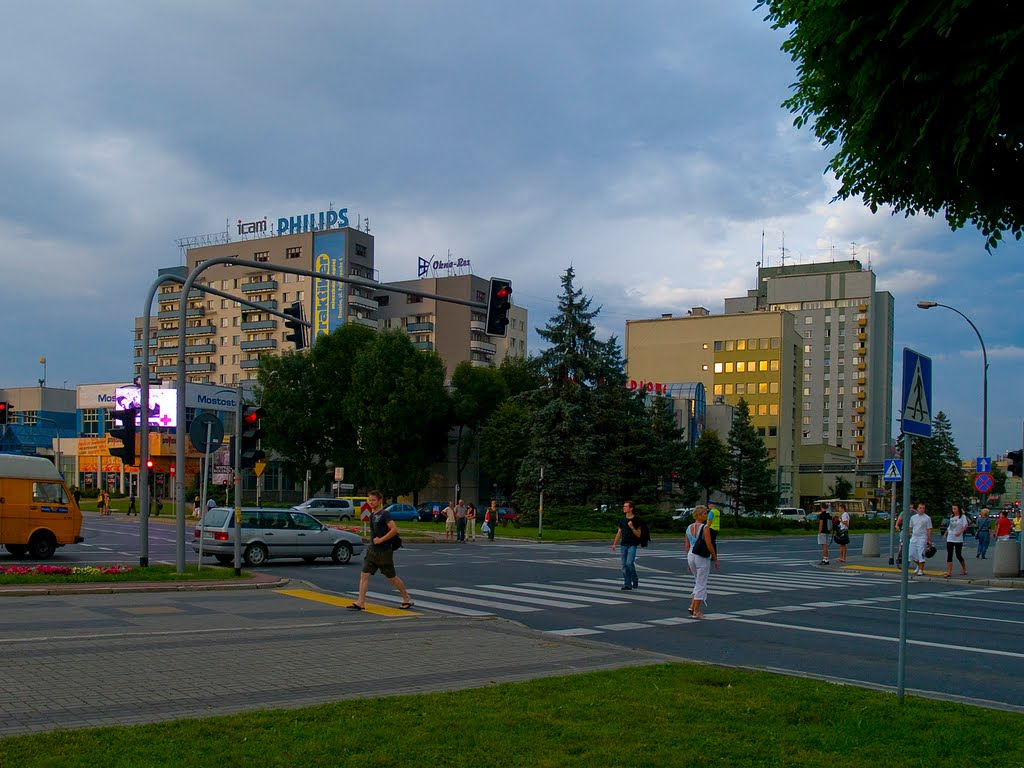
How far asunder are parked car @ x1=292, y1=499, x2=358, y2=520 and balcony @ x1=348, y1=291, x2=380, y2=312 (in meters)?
51.6

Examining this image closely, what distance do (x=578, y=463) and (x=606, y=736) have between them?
5011 cm

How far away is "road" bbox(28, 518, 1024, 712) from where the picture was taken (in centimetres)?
1129

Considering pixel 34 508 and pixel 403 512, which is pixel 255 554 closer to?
pixel 34 508

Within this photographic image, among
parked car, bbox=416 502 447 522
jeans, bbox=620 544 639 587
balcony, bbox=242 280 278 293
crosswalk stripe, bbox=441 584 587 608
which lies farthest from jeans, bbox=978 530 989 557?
balcony, bbox=242 280 278 293

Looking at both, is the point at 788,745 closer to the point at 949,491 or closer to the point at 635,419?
the point at 635,419

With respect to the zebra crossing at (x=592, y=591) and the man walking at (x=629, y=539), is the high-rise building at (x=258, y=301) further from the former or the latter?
the man walking at (x=629, y=539)

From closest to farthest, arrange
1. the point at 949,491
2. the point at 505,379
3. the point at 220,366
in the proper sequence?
the point at 505,379 → the point at 949,491 → the point at 220,366

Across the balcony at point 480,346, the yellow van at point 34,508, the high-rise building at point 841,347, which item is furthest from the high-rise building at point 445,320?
the yellow van at point 34,508

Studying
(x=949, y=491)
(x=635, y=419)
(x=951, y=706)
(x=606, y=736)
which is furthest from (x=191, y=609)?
(x=949, y=491)

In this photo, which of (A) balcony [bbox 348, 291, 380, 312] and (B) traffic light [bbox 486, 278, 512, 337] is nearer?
(B) traffic light [bbox 486, 278, 512, 337]

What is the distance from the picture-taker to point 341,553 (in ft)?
87.6

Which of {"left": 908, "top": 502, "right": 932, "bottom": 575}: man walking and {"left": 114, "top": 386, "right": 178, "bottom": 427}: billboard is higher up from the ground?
{"left": 114, "top": 386, "right": 178, "bottom": 427}: billboard

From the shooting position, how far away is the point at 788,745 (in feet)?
21.0

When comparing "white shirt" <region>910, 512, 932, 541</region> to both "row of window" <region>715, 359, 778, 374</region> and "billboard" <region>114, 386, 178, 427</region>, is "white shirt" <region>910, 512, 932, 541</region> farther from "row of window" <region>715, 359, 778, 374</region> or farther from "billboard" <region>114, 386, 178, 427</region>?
"row of window" <region>715, 359, 778, 374</region>
